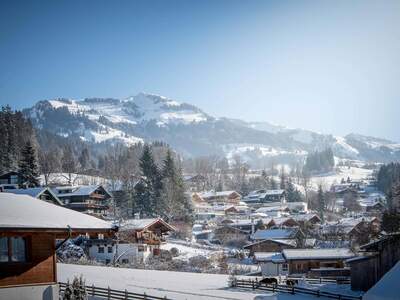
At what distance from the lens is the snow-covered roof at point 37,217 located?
16.7 m

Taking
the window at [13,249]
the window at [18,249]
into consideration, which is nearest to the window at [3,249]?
the window at [13,249]

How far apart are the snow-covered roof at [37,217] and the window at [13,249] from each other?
38.0 inches

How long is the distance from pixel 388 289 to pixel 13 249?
1320cm

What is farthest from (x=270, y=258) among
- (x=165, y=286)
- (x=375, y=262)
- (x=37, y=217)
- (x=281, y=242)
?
(x=37, y=217)

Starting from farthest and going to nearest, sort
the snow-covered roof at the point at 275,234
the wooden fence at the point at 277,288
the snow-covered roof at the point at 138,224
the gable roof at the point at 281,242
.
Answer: the snow-covered roof at the point at 275,234, the gable roof at the point at 281,242, the snow-covered roof at the point at 138,224, the wooden fence at the point at 277,288

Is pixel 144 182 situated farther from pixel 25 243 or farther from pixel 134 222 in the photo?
pixel 25 243

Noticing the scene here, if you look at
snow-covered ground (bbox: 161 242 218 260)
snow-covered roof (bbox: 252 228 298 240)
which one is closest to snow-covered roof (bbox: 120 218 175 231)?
snow-covered ground (bbox: 161 242 218 260)

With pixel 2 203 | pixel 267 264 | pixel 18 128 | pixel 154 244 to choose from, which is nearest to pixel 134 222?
pixel 154 244

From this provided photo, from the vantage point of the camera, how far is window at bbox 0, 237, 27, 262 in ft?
55.9

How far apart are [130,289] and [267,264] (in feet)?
94.4

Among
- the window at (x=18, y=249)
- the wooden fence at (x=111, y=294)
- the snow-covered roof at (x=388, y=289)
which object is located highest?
the window at (x=18, y=249)

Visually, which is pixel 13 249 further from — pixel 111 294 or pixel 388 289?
pixel 388 289

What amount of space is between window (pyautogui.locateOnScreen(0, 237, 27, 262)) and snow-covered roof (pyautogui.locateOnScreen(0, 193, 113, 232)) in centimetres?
97

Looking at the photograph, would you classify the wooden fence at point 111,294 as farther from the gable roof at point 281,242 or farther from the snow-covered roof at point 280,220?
the snow-covered roof at point 280,220
